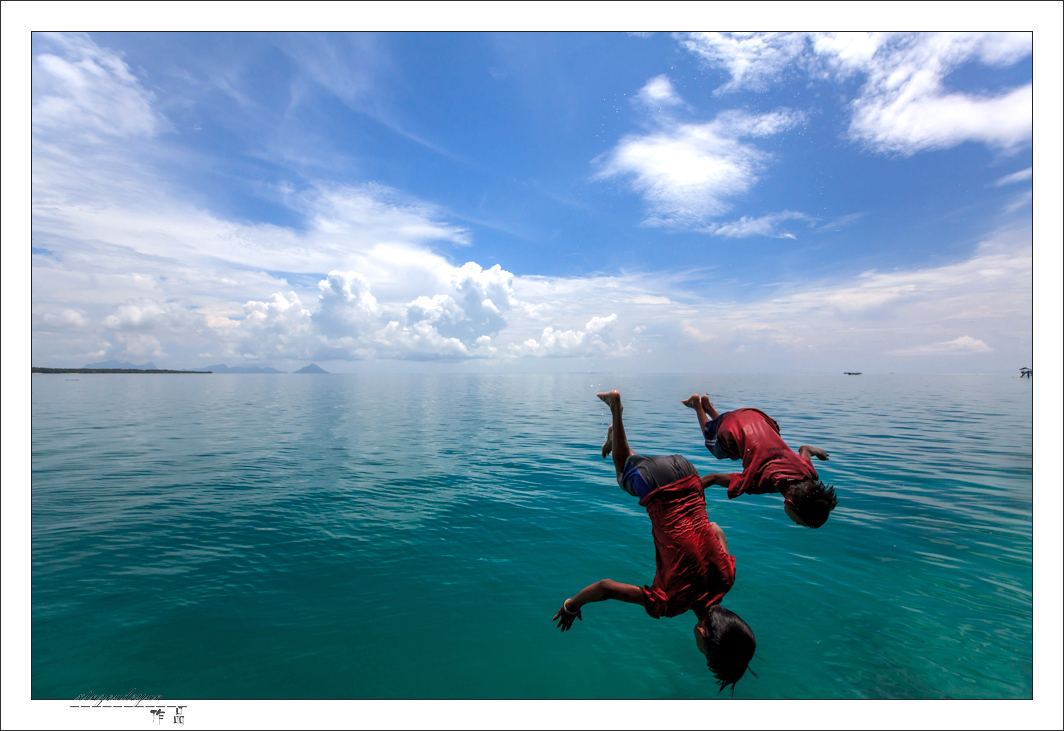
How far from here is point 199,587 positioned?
8.22 meters

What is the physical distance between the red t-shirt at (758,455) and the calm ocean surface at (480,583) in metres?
3.13

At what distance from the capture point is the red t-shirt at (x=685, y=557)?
18.9ft

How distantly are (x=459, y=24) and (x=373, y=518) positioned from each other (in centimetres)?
1132

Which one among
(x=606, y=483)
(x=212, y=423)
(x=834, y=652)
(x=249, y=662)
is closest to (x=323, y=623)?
(x=249, y=662)

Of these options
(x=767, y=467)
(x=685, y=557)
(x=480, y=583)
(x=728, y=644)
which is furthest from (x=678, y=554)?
(x=480, y=583)

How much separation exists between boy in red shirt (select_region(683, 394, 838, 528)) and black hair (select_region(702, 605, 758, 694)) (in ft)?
4.81

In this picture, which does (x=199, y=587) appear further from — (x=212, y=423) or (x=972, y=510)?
(x=212, y=423)

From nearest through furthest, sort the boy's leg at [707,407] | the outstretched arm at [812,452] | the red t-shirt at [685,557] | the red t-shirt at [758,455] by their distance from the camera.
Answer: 1. the red t-shirt at [758,455]
2. the red t-shirt at [685,557]
3. the outstretched arm at [812,452]
4. the boy's leg at [707,407]

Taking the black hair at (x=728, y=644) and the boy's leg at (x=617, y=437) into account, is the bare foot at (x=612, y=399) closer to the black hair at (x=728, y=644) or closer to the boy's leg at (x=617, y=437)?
the boy's leg at (x=617, y=437)

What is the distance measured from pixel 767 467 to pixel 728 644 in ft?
7.04

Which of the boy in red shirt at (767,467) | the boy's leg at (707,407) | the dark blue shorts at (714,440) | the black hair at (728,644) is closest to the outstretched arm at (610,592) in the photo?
the black hair at (728,644)

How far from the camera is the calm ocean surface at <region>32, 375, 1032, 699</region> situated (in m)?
6.23

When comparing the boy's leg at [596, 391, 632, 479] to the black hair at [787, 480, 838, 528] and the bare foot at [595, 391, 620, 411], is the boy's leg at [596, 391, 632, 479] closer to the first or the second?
the bare foot at [595, 391, 620, 411]

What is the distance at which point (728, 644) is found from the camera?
16.9 ft
